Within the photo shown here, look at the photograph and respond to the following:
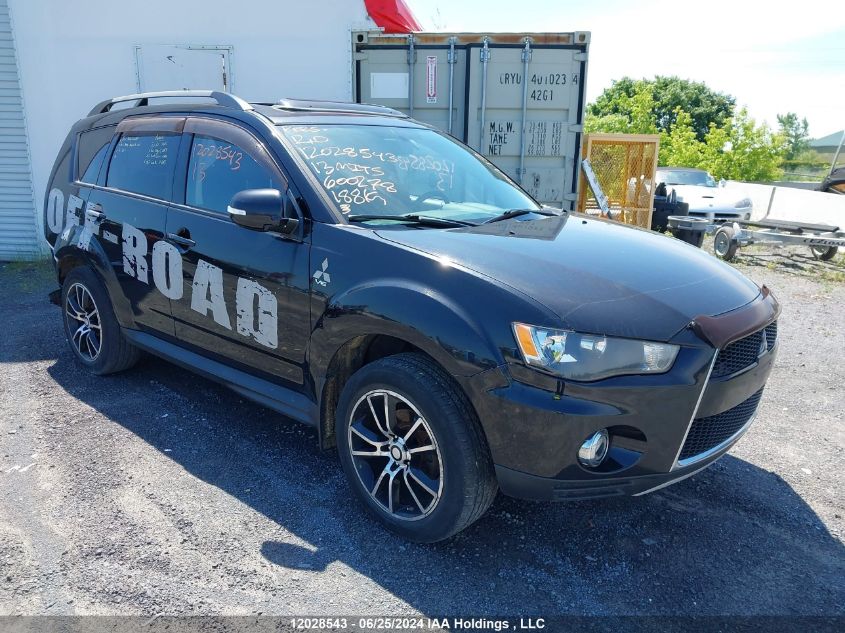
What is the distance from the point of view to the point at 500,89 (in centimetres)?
838

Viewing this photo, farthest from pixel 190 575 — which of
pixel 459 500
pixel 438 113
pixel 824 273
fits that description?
pixel 824 273

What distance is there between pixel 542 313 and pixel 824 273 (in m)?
8.81

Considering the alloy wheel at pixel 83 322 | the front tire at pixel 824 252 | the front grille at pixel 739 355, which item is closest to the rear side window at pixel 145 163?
the alloy wheel at pixel 83 322

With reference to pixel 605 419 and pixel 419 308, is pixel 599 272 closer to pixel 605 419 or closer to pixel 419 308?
pixel 605 419

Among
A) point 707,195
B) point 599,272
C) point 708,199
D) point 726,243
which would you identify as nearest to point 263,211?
point 599,272

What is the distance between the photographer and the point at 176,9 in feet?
28.8

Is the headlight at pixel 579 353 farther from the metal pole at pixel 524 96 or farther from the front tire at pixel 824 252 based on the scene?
the front tire at pixel 824 252

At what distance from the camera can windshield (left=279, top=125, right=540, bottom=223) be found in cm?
332

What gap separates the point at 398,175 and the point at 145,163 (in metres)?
1.78

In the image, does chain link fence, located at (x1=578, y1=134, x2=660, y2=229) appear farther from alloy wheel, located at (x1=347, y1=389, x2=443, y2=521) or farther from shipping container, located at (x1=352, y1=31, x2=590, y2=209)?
alloy wheel, located at (x1=347, y1=389, x2=443, y2=521)

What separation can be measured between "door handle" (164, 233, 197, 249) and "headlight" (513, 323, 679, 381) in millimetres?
2095

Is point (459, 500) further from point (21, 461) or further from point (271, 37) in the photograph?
point (271, 37)

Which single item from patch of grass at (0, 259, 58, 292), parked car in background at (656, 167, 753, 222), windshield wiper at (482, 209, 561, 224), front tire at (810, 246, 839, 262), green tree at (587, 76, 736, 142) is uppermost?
green tree at (587, 76, 736, 142)

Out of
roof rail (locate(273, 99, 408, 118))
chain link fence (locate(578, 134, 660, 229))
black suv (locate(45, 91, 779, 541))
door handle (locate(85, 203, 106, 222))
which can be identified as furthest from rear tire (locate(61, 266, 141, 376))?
chain link fence (locate(578, 134, 660, 229))
